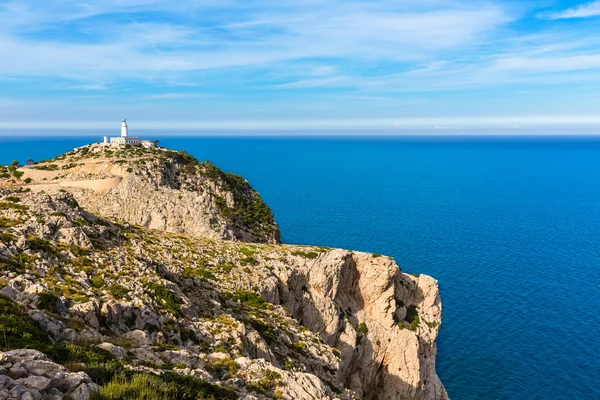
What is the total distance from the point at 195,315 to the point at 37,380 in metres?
15.4

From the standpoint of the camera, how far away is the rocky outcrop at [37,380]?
42.2 feet

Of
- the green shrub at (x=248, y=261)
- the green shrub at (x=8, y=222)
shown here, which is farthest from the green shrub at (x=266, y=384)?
the green shrub at (x=8, y=222)

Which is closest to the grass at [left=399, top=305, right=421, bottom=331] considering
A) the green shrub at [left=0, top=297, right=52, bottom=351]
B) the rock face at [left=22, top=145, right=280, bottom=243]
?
the rock face at [left=22, top=145, right=280, bottom=243]

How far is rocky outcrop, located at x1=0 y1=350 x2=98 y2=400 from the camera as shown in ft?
42.2

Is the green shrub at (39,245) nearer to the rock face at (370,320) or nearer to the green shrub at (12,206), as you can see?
the green shrub at (12,206)

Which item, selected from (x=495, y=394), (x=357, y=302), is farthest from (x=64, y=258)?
(x=495, y=394)

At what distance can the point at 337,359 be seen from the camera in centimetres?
3397

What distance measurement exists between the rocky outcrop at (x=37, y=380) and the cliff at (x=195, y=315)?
0.05m

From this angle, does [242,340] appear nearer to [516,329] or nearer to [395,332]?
[395,332]

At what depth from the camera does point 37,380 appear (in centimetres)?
1357

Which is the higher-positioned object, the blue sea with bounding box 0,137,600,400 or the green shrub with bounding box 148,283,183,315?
the green shrub with bounding box 148,283,183,315

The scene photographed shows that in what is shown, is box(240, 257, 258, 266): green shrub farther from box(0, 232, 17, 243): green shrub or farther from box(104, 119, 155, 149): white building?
box(104, 119, 155, 149): white building

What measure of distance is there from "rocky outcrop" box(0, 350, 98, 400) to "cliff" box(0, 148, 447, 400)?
0.05m

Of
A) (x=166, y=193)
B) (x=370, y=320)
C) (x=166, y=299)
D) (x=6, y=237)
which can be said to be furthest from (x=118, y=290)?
(x=166, y=193)
